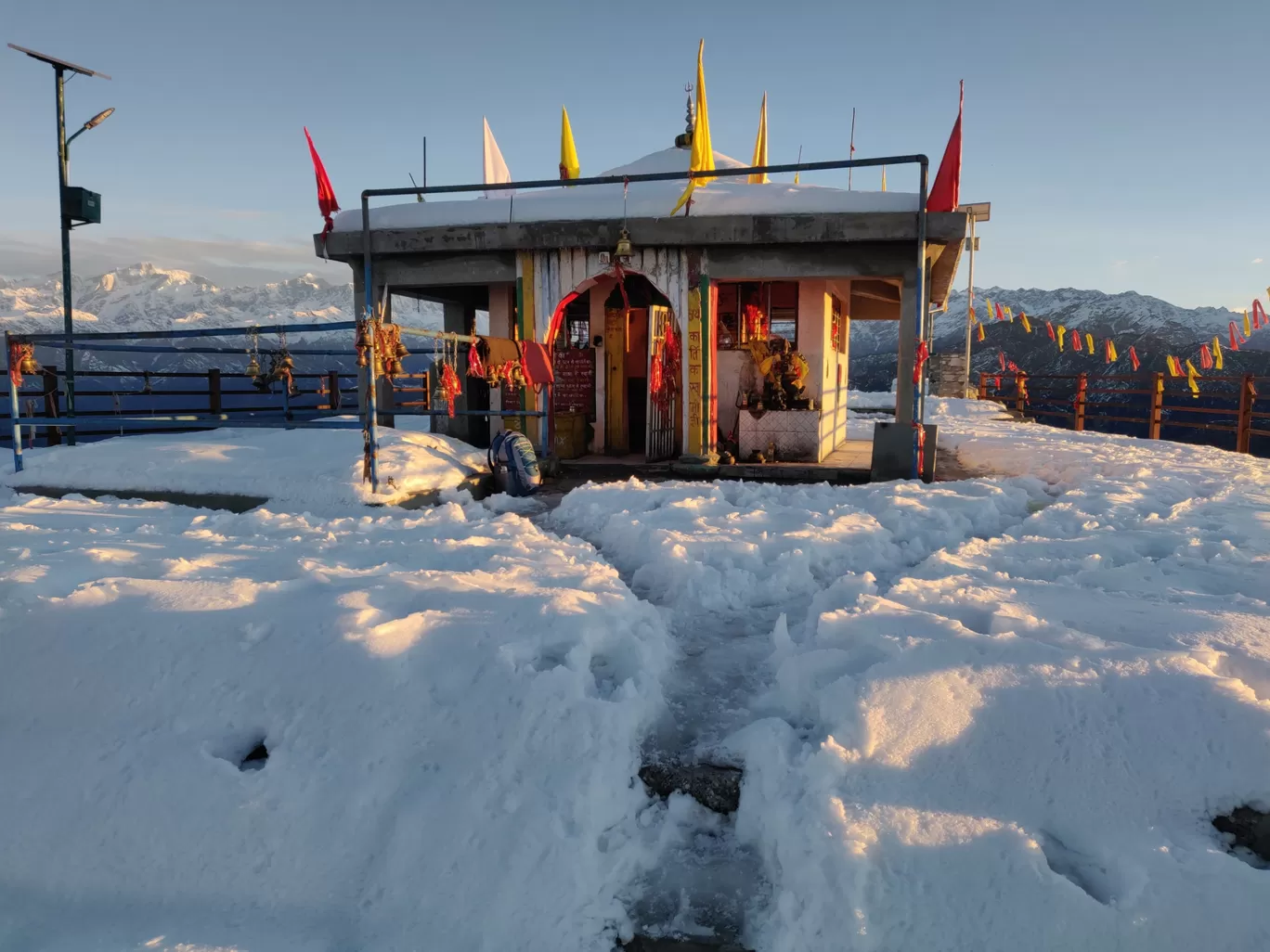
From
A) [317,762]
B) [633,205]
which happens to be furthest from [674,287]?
[317,762]

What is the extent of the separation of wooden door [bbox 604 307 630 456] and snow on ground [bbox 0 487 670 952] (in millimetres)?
9191

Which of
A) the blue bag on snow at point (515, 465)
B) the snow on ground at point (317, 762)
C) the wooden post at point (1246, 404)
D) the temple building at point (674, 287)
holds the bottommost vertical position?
the snow on ground at point (317, 762)

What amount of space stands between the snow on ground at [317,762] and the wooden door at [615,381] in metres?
9.19

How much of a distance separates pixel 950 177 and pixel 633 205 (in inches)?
165

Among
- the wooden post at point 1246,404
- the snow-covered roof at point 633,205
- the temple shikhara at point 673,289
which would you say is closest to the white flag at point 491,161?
the temple shikhara at point 673,289

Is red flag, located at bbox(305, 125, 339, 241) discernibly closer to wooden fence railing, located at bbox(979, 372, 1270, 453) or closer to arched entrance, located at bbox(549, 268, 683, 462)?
arched entrance, located at bbox(549, 268, 683, 462)

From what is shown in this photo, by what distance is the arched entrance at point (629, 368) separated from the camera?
1291 centimetres

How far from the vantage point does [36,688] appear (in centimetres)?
383

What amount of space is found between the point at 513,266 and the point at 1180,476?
9.29m

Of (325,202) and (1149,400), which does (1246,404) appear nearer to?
(1149,400)

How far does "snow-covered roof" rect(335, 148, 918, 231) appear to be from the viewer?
34.0 feet

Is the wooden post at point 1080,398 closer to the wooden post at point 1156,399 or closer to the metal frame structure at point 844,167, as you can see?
the wooden post at point 1156,399

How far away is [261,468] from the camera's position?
8.93 metres

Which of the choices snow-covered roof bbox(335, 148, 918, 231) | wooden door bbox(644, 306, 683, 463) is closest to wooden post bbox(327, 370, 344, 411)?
snow-covered roof bbox(335, 148, 918, 231)
